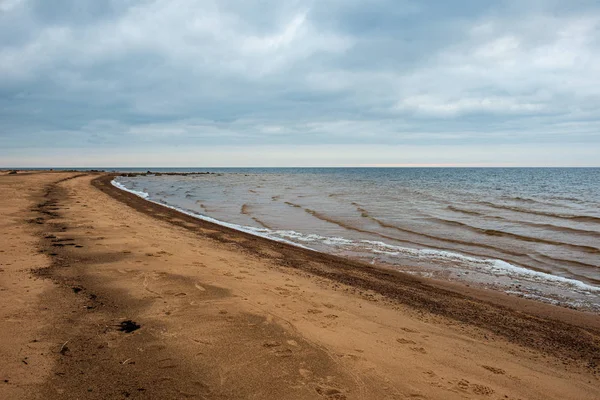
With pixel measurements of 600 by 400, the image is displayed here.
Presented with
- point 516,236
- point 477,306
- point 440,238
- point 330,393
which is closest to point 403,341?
point 330,393

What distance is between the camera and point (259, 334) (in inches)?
195

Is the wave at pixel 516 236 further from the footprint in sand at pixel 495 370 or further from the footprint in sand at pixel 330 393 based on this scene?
the footprint in sand at pixel 330 393

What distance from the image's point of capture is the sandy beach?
3861mm

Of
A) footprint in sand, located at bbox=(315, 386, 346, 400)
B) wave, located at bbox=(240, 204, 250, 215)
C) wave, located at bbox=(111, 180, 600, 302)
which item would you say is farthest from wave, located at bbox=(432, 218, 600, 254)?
footprint in sand, located at bbox=(315, 386, 346, 400)

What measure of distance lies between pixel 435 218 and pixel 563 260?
9056mm

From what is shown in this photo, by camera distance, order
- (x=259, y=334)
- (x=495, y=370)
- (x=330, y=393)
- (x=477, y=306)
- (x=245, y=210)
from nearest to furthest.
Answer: (x=330, y=393) < (x=495, y=370) < (x=259, y=334) < (x=477, y=306) < (x=245, y=210)

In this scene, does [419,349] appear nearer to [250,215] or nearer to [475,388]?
[475,388]

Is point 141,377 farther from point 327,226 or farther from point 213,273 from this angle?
point 327,226

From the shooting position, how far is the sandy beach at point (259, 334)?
3861mm

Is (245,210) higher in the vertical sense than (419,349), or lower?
lower

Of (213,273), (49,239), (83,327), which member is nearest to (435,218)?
(213,273)

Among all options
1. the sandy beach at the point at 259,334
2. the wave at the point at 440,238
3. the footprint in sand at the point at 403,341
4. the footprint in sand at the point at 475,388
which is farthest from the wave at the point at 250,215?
the footprint in sand at the point at 475,388

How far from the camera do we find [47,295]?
5.88 meters

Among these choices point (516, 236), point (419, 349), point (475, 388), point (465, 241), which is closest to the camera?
point (475, 388)
